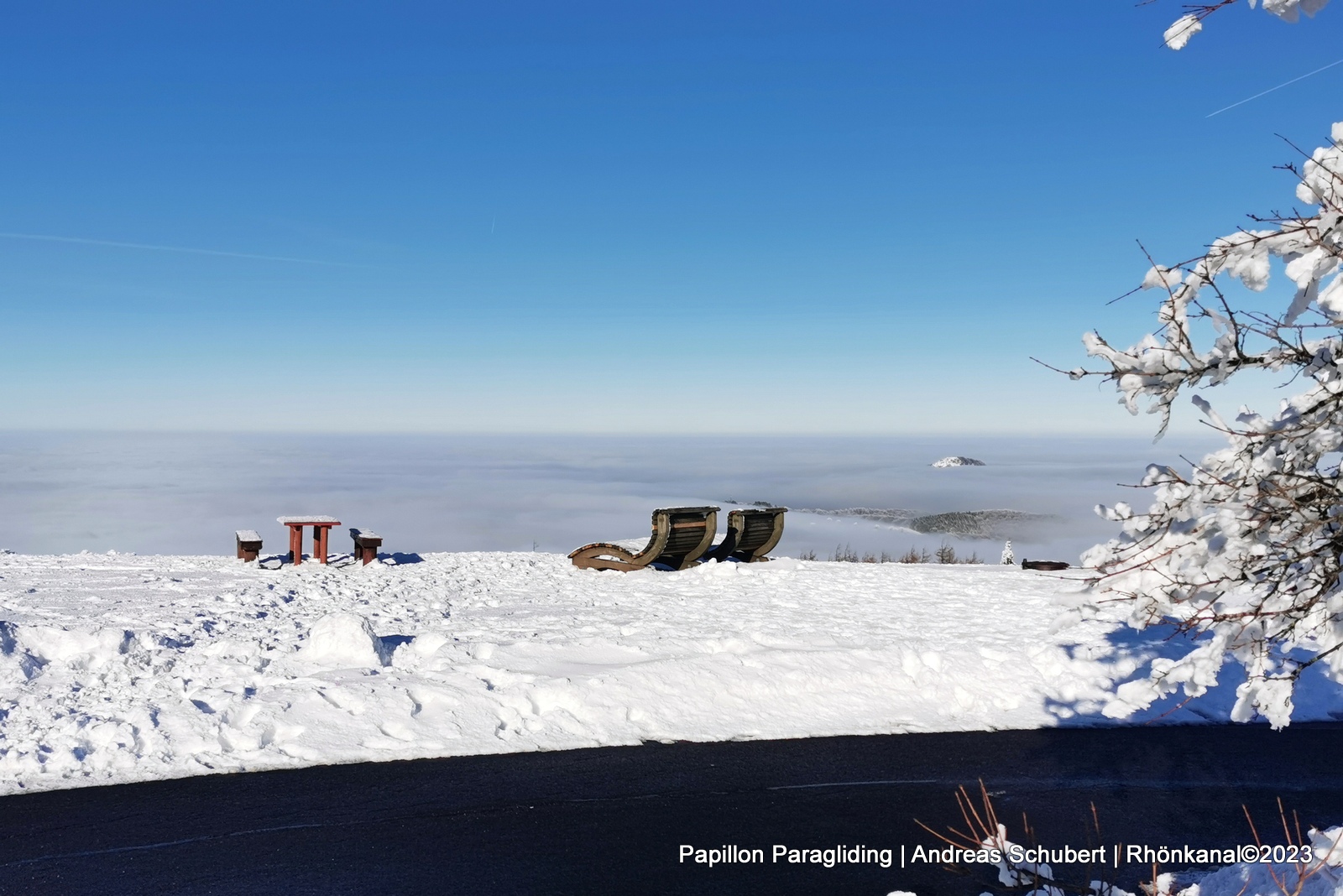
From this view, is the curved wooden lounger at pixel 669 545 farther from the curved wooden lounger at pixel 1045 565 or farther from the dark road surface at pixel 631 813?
the dark road surface at pixel 631 813

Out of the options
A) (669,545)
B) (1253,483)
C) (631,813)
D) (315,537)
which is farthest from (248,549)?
(1253,483)

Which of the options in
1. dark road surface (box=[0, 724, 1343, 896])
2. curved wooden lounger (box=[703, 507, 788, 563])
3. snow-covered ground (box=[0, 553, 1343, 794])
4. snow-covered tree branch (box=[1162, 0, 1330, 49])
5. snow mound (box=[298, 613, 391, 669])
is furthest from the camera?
curved wooden lounger (box=[703, 507, 788, 563])

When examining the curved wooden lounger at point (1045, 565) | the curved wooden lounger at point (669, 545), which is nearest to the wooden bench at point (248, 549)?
the curved wooden lounger at point (669, 545)

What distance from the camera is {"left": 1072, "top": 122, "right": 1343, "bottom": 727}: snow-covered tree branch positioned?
3197 mm

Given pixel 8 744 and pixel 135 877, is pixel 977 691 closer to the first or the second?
pixel 135 877

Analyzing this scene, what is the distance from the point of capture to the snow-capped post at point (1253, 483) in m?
3.19

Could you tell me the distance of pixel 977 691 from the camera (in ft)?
26.3

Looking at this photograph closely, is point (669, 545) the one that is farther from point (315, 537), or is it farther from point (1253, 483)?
point (1253, 483)

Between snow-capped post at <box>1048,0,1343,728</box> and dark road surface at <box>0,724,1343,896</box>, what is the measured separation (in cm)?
199

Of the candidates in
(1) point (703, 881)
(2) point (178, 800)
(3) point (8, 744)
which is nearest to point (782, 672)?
(1) point (703, 881)

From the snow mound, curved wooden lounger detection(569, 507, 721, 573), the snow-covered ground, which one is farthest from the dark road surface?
curved wooden lounger detection(569, 507, 721, 573)

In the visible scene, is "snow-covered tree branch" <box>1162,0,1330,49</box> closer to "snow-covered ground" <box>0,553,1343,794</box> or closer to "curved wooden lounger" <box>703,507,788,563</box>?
"snow-covered ground" <box>0,553,1343,794</box>

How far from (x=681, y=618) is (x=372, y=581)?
5.12m

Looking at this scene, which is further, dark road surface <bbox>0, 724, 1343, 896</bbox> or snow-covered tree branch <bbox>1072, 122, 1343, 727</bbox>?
dark road surface <bbox>0, 724, 1343, 896</bbox>
